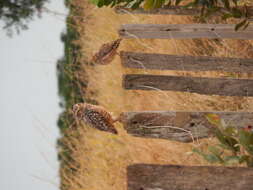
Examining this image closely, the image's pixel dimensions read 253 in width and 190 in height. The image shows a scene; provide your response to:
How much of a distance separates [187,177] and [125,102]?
11.4 feet

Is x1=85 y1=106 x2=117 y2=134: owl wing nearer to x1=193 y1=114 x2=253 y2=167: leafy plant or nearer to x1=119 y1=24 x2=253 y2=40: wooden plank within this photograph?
x1=119 y1=24 x2=253 y2=40: wooden plank

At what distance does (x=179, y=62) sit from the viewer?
2.42m

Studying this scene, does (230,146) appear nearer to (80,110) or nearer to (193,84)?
(193,84)

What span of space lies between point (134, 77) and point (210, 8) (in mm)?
584

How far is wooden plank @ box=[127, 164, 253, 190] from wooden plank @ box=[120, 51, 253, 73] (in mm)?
1402

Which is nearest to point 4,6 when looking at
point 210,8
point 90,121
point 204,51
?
point 204,51

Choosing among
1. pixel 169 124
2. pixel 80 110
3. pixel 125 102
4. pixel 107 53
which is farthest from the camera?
pixel 125 102

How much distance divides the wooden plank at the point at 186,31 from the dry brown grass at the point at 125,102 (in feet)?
1.13

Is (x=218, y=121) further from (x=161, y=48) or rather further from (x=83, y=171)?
(x=83, y=171)

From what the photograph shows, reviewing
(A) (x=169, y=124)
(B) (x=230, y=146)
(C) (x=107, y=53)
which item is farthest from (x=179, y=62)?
(B) (x=230, y=146)

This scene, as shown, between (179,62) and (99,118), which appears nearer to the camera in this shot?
(99,118)

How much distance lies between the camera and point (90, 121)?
2270mm

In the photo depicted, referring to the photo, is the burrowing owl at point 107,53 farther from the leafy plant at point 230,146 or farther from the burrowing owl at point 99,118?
the leafy plant at point 230,146

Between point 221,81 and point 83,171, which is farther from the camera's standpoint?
point 83,171
